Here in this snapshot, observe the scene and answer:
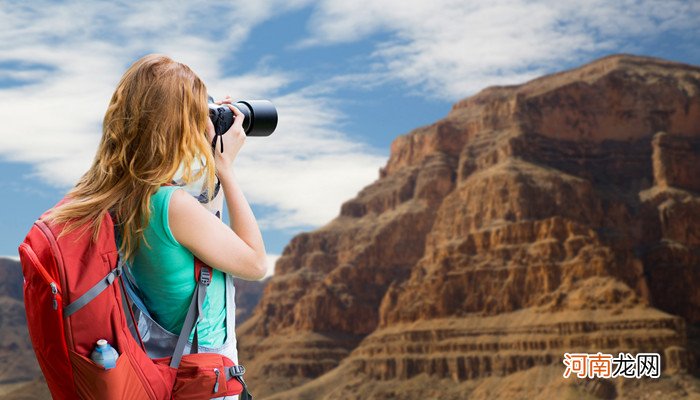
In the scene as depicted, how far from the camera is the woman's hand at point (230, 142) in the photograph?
3.14m

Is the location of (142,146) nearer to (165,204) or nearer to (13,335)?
(165,204)

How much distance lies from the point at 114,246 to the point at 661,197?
127 meters

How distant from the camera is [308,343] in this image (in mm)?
122000

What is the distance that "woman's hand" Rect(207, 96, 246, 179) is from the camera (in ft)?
10.3

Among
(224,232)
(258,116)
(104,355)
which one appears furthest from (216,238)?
(258,116)

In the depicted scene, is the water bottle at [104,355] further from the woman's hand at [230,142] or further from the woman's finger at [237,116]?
the woman's finger at [237,116]

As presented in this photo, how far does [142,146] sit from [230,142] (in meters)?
0.37

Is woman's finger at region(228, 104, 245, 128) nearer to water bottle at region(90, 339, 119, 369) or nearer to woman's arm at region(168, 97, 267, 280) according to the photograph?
woman's arm at region(168, 97, 267, 280)

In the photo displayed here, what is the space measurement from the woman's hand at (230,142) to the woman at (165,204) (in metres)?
0.14

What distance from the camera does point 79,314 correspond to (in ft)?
8.94

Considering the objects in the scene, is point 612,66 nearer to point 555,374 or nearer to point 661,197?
point 661,197

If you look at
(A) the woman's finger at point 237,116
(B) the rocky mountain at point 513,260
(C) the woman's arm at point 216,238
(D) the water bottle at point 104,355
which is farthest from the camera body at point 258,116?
(B) the rocky mountain at point 513,260

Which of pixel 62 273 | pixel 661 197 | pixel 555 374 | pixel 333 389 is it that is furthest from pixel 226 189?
pixel 661 197

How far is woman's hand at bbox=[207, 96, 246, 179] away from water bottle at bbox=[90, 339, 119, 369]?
0.72 m
